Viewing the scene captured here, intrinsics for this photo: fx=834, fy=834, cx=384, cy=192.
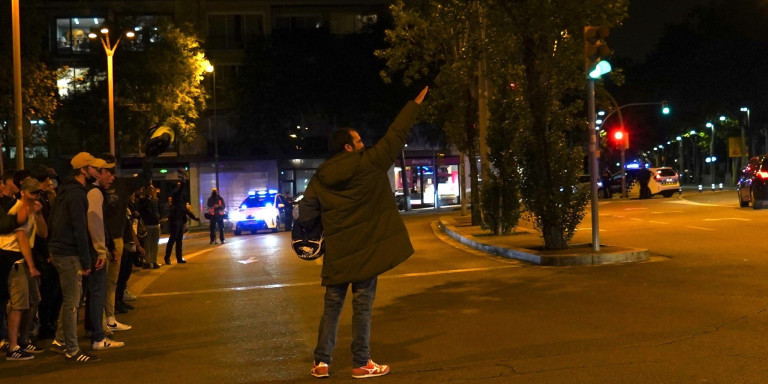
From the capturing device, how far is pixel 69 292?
316 inches

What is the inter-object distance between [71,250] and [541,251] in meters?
9.58

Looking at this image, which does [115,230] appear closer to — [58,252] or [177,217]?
[58,252]

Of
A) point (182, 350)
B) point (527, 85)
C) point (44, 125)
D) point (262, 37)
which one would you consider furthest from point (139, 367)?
point (262, 37)

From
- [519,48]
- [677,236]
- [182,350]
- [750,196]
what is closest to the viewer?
[182,350]

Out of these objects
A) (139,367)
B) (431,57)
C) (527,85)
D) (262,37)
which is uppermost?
(262,37)

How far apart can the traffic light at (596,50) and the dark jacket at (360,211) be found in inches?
332

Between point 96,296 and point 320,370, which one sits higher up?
point 96,296

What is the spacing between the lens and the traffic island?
14172 millimetres

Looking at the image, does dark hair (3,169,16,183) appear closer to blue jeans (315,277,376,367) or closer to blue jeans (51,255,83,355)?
blue jeans (51,255,83,355)

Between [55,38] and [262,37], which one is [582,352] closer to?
[262,37]

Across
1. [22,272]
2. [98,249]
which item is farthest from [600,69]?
[22,272]

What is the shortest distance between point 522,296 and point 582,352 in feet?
11.3

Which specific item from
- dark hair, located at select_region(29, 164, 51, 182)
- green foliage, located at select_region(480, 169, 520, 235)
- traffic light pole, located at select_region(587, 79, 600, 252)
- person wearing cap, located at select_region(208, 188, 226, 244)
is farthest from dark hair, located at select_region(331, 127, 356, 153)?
person wearing cap, located at select_region(208, 188, 226, 244)

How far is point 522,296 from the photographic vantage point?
1089 centimetres
